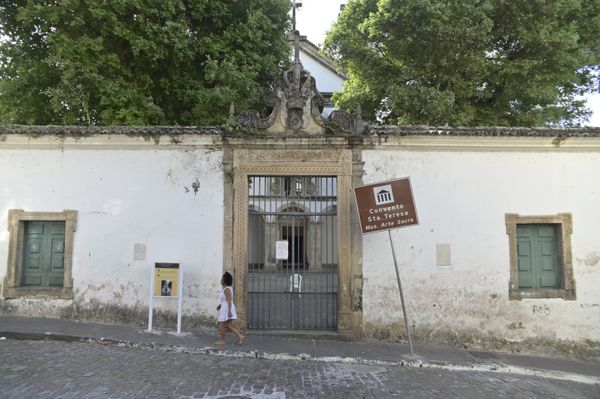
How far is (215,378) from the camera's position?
5.61m

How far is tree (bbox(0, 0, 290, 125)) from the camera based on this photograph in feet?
35.1

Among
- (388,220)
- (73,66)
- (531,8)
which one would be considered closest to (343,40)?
(531,8)

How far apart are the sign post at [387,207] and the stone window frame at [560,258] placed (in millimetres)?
2074

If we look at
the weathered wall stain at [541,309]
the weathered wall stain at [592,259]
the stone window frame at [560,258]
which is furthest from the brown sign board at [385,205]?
the weathered wall stain at [592,259]

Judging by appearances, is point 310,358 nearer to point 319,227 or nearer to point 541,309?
point 319,227

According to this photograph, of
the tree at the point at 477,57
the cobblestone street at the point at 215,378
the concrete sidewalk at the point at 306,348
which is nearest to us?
the cobblestone street at the point at 215,378

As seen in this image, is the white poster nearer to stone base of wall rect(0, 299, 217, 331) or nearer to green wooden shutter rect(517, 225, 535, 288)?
stone base of wall rect(0, 299, 217, 331)

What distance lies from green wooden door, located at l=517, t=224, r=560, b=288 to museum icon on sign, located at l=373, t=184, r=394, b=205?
264cm

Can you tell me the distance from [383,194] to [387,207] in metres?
0.22

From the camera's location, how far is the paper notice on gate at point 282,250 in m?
7.84

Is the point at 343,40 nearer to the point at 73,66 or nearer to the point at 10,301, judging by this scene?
the point at 73,66

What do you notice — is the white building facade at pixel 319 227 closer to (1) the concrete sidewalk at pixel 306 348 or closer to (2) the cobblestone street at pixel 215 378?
(1) the concrete sidewalk at pixel 306 348

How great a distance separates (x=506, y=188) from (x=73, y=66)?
9.81 metres

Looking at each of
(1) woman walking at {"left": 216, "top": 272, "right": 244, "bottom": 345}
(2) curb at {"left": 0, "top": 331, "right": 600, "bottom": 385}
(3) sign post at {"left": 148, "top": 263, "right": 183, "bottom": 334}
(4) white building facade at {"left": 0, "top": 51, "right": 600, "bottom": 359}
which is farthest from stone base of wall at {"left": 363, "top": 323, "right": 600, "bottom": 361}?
(3) sign post at {"left": 148, "top": 263, "right": 183, "bottom": 334}
